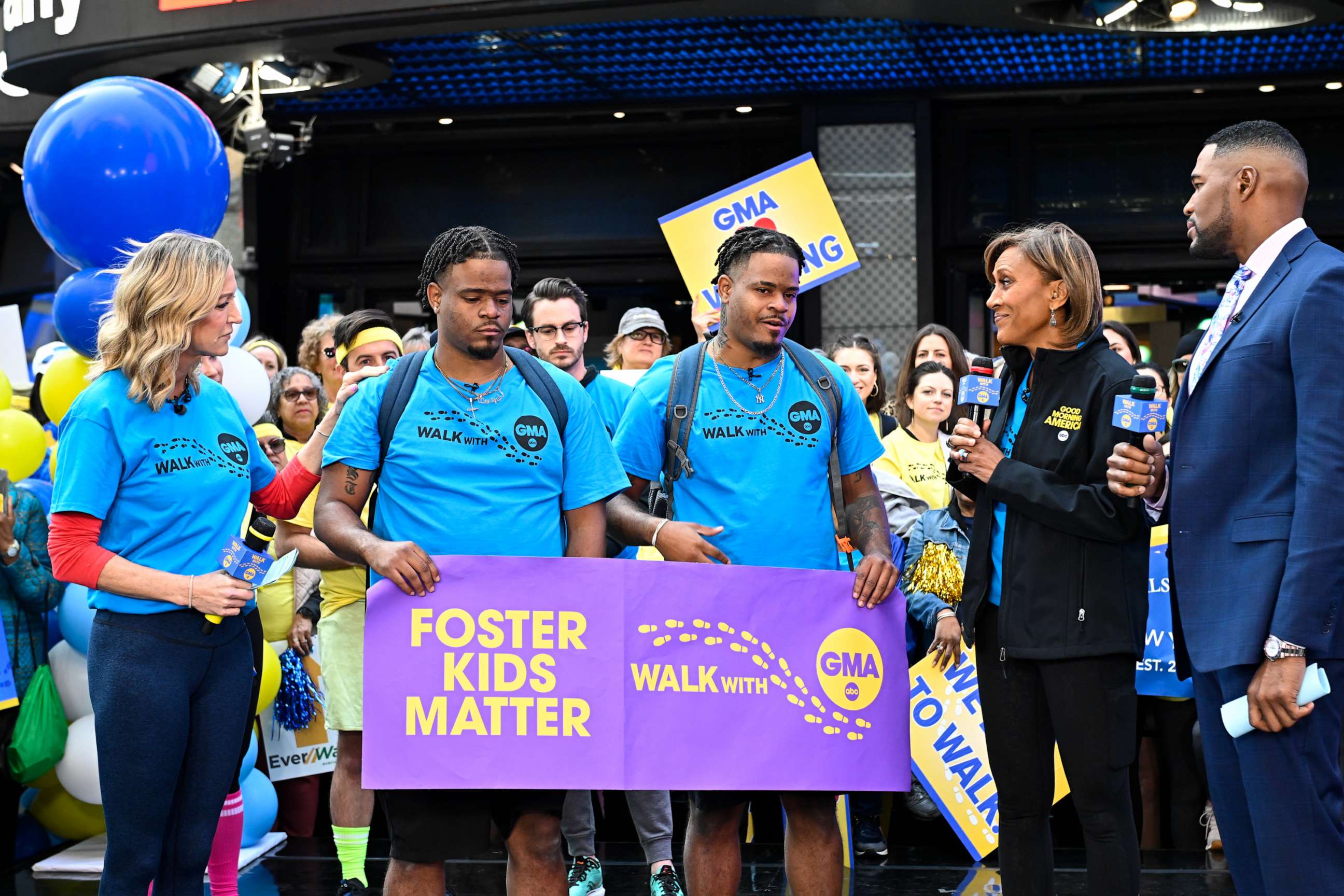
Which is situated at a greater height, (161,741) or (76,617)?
(76,617)

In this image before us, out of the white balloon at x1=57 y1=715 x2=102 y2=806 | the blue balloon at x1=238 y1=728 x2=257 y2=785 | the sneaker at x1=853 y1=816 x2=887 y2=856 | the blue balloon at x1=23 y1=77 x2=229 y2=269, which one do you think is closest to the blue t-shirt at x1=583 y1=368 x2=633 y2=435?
the blue balloon at x1=23 y1=77 x2=229 y2=269

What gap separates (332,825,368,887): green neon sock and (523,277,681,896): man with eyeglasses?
2.43ft

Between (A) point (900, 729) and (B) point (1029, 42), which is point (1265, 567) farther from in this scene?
(B) point (1029, 42)

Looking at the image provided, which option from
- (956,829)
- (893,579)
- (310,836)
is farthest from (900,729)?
(310,836)

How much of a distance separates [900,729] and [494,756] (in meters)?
1.22

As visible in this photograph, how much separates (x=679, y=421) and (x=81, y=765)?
11.1 feet

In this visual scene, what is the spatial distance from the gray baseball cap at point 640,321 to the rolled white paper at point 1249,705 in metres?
3.64

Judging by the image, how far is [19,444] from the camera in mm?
6117

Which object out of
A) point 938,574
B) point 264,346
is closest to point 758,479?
point 938,574

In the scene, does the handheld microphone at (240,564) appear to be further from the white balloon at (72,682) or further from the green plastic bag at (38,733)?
the white balloon at (72,682)

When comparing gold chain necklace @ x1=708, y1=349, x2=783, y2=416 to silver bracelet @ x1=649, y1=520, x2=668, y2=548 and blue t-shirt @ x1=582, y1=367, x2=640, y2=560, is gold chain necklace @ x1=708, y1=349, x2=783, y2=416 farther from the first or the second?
blue t-shirt @ x1=582, y1=367, x2=640, y2=560

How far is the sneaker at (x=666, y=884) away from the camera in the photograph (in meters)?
5.26

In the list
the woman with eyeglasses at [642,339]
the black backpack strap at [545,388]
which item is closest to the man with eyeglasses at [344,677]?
the black backpack strap at [545,388]

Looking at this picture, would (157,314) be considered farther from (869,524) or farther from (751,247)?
(869,524)
